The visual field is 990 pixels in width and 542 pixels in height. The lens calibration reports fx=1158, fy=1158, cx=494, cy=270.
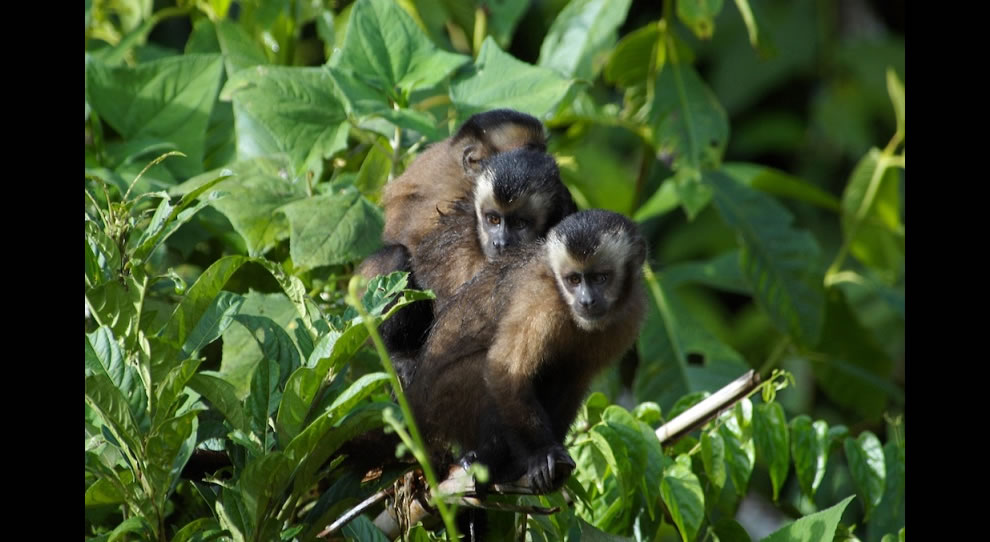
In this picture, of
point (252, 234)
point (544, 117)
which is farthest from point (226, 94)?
point (544, 117)

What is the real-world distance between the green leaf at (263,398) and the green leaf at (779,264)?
2774mm

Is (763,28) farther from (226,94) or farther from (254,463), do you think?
(254,463)

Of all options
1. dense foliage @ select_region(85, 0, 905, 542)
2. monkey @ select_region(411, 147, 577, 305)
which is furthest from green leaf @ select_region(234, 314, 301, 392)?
monkey @ select_region(411, 147, 577, 305)

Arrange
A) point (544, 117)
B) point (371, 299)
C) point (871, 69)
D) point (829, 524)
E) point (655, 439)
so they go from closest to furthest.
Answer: point (371, 299) < point (829, 524) < point (655, 439) < point (544, 117) < point (871, 69)

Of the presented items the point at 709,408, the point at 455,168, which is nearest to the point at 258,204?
the point at 455,168

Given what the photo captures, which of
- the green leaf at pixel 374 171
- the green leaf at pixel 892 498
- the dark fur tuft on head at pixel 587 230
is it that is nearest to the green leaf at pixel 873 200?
the green leaf at pixel 892 498

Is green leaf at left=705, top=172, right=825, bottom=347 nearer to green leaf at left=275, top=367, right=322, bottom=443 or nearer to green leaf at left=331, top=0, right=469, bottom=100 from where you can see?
green leaf at left=331, top=0, right=469, bottom=100

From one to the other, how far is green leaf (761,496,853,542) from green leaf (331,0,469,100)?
5.08 feet

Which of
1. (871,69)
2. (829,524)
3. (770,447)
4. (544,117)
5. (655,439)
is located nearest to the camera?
(829,524)

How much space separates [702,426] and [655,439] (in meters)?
0.37

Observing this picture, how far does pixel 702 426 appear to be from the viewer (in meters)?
3.13

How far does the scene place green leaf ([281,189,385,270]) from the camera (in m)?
3.05

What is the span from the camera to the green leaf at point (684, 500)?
285cm

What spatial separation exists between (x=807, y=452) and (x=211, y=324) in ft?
5.39
